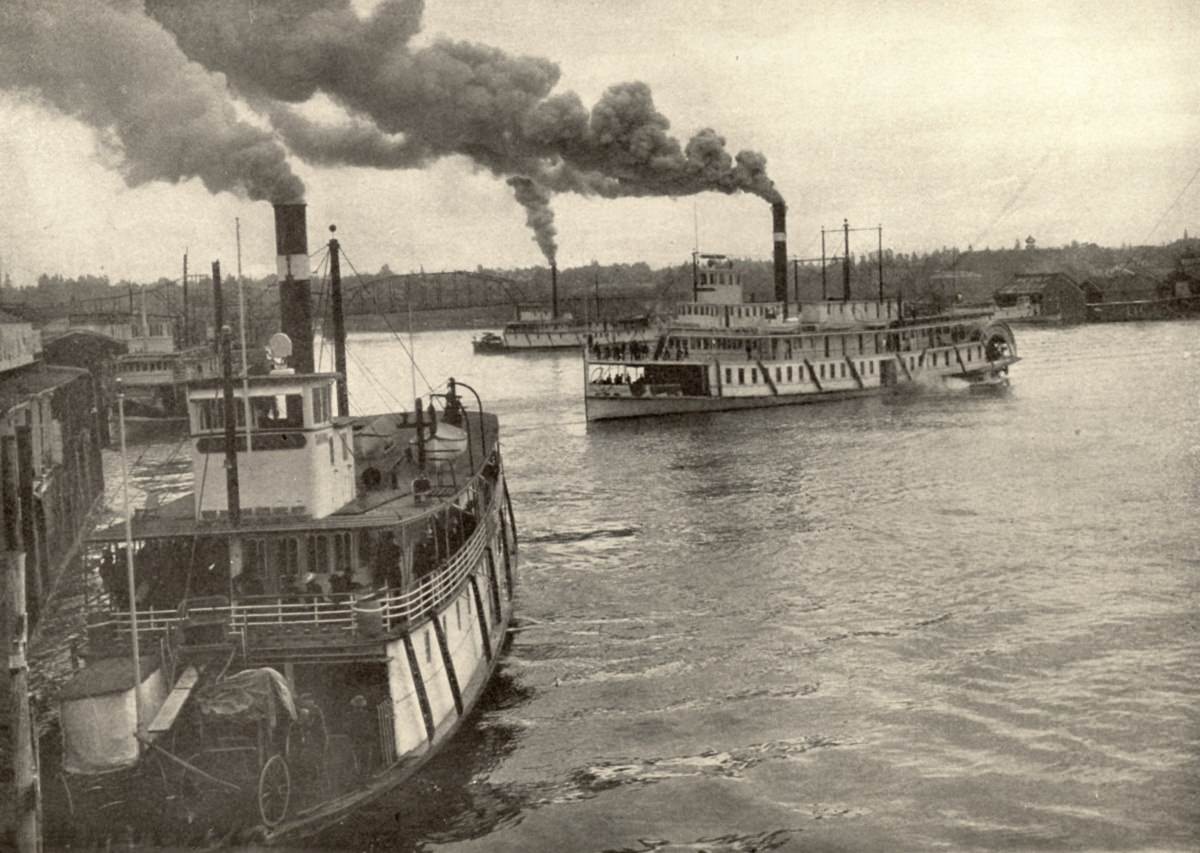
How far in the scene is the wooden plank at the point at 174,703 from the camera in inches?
581

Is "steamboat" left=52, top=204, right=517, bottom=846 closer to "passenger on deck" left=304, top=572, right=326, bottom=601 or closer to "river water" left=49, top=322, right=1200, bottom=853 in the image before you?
"passenger on deck" left=304, top=572, right=326, bottom=601

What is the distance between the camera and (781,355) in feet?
248

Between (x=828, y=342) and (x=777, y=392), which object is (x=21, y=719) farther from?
(x=828, y=342)

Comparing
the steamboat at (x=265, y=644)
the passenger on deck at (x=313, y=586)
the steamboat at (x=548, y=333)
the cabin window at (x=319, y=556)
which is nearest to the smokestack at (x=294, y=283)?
the steamboat at (x=265, y=644)

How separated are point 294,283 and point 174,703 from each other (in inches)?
467

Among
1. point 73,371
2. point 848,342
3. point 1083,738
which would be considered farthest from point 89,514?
point 848,342

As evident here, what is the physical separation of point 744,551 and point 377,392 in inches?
2321

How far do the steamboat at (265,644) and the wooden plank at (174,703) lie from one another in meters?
0.03

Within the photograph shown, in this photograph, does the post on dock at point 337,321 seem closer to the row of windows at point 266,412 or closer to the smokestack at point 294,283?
the smokestack at point 294,283

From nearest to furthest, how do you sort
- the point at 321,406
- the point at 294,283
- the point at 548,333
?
the point at 321,406 < the point at 294,283 < the point at 548,333

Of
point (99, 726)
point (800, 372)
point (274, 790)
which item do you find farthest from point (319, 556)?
point (800, 372)

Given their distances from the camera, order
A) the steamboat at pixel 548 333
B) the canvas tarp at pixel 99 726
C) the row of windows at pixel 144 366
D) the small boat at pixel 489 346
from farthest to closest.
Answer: the steamboat at pixel 548 333 → the small boat at pixel 489 346 → the row of windows at pixel 144 366 → the canvas tarp at pixel 99 726

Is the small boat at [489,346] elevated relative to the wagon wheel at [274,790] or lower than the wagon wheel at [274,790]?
elevated

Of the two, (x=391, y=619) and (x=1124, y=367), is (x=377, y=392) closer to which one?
(x=1124, y=367)
